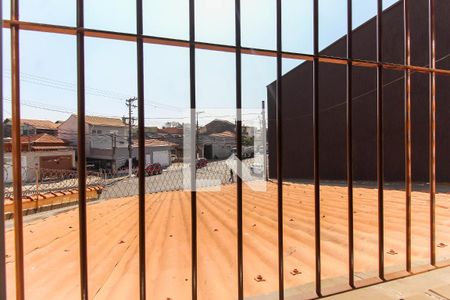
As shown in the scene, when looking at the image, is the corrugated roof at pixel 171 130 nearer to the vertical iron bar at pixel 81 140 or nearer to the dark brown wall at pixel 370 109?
the dark brown wall at pixel 370 109

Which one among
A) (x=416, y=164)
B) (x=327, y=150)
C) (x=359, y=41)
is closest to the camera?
(x=416, y=164)

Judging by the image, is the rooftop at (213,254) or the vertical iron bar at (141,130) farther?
the rooftop at (213,254)

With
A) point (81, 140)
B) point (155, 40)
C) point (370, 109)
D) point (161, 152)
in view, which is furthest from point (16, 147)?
point (161, 152)

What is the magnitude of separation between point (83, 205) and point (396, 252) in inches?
107

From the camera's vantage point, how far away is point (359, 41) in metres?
13.8

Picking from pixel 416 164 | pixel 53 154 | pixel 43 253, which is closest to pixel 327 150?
pixel 416 164

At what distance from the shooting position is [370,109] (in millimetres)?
13719

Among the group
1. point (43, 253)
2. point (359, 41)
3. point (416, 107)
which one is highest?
point (359, 41)

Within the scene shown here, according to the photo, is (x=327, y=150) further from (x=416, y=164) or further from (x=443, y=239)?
(x=443, y=239)

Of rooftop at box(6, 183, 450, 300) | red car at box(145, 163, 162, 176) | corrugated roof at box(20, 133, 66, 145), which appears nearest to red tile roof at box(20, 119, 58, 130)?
corrugated roof at box(20, 133, 66, 145)

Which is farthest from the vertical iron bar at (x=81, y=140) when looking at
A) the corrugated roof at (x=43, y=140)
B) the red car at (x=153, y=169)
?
the corrugated roof at (x=43, y=140)

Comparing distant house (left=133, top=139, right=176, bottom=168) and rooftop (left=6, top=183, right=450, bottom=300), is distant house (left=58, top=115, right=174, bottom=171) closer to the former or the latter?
distant house (left=133, top=139, right=176, bottom=168)

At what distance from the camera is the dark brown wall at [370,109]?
1053 centimetres

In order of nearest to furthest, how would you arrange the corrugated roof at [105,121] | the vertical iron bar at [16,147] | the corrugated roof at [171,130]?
the vertical iron bar at [16,147]
the corrugated roof at [105,121]
the corrugated roof at [171,130]
